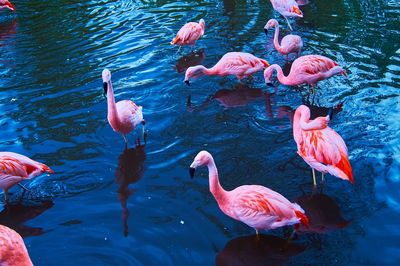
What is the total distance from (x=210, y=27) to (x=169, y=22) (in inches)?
32.5

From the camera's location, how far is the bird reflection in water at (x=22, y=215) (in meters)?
4.28

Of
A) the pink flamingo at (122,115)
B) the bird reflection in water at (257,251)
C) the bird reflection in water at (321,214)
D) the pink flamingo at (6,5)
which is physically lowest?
the bird reflection in water at (257,251)

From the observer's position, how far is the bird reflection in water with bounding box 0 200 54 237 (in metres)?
4.28

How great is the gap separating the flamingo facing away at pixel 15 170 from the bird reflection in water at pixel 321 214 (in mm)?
2525

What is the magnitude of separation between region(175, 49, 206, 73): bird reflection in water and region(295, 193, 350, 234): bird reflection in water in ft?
11.6

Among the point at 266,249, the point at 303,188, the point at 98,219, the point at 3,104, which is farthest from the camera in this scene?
the point at 3,104

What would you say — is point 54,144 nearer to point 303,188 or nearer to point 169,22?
point 303,188

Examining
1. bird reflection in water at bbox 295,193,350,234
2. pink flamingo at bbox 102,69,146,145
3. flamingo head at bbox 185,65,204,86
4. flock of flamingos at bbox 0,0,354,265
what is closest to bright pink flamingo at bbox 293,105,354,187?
flock of flamingos at bbox 0,0,354,265

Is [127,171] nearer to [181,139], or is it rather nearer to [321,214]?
[181,139]

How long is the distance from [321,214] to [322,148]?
62cm

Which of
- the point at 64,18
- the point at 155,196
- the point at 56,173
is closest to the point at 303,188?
the point at 155,196

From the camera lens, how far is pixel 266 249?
3.96 meters

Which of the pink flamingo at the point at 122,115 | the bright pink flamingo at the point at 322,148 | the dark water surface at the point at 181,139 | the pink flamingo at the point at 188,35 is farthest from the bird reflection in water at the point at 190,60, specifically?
the bright pink flamingo at the point at 322,148

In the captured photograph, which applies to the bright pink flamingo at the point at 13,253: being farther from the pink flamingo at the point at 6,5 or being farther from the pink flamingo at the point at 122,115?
the pink flamingo at the point at 6,5
